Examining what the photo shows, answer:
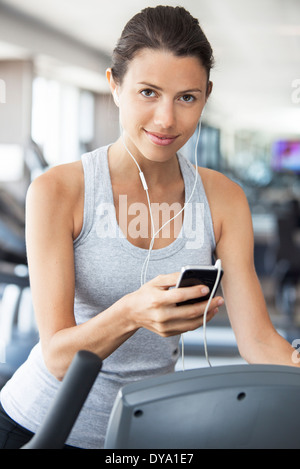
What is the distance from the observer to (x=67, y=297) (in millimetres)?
874

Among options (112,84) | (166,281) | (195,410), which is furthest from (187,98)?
(195,410)

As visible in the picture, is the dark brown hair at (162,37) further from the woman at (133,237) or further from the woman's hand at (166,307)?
the woman's hand at (166,307)

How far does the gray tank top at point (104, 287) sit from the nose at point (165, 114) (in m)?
0.17

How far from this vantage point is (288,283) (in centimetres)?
450

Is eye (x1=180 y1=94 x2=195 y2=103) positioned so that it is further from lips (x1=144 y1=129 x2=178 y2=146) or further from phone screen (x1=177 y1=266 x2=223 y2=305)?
phone screen (x1=177 y1=266 x2=223 y2=305)

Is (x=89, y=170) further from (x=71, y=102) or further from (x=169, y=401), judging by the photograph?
(x=71, y=102)

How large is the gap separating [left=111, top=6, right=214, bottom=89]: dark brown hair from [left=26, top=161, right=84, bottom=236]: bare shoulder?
176 millimetres

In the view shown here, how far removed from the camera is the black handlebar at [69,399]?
1.66 ft

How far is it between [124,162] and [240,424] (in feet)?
1.94

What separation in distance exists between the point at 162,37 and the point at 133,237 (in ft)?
1.08

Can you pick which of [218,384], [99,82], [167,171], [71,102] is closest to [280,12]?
[99,82]

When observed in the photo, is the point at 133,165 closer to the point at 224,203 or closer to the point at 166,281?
the point at 224,203

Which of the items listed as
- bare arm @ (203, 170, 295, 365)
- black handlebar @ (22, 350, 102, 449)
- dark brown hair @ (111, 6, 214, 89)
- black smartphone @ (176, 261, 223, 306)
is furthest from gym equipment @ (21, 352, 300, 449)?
dark brown hair @ (111, 6, 214, 89)

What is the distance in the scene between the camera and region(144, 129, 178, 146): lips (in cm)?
89
